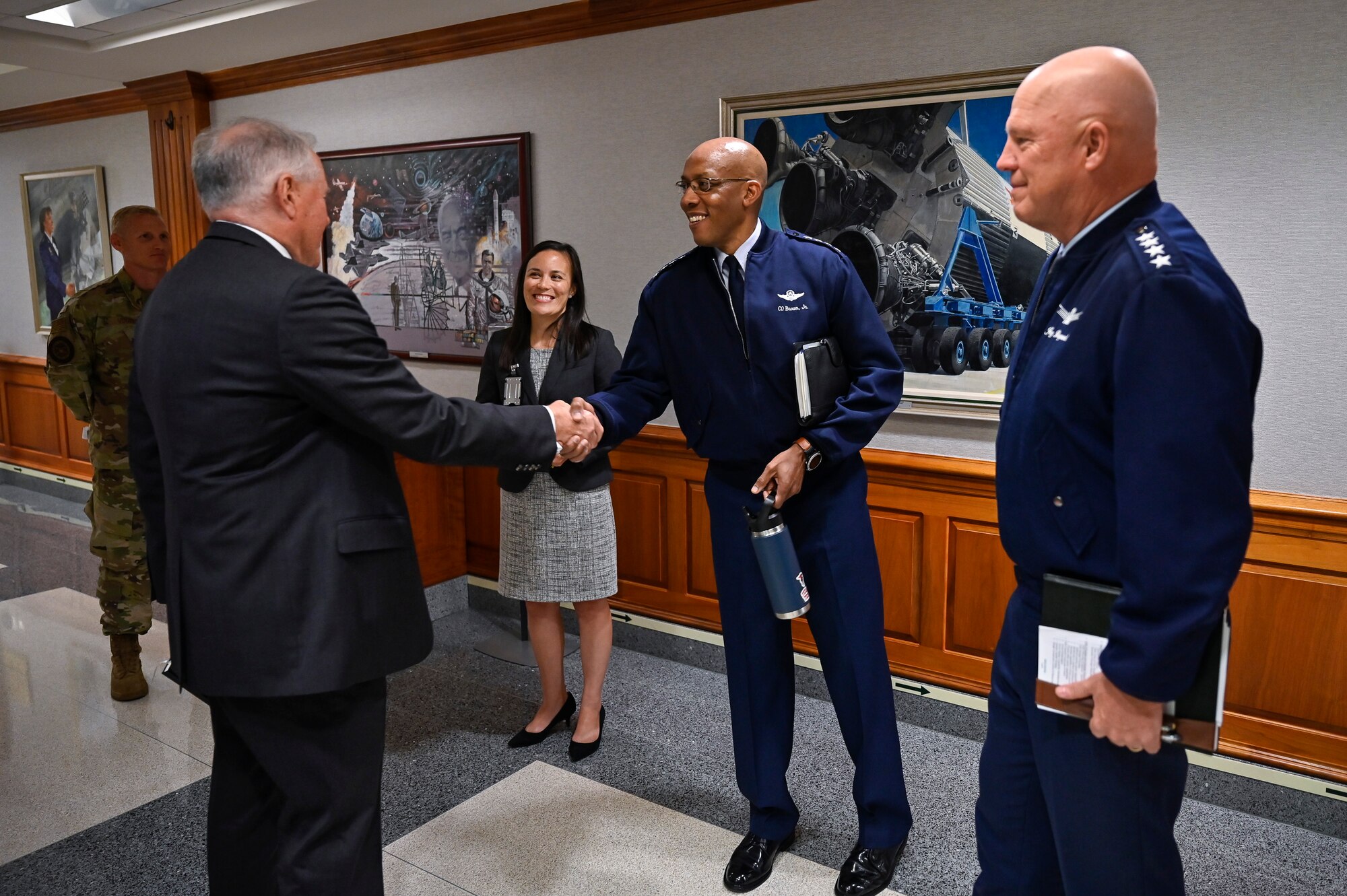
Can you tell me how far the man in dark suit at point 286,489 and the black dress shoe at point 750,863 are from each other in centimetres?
96

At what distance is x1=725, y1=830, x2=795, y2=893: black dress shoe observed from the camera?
240 cm

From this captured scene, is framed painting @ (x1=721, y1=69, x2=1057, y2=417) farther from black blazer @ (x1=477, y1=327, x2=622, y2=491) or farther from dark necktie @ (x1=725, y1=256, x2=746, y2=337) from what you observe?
dark necktie @ (x1=725, y1=256, x2=746, y2=337)

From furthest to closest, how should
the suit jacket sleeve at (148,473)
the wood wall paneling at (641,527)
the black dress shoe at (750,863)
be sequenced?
1. the wood wall paneling at (641,527)
2. the black dress shoe at (750,863)
3. the suit jacket sleeve at (148,473)

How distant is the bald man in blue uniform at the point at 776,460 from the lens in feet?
7.48

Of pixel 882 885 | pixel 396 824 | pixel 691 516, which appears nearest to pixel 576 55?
pixel 691 516

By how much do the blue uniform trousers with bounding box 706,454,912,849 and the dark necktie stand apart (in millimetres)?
373

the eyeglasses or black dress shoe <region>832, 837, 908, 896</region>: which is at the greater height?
the eyeglasses

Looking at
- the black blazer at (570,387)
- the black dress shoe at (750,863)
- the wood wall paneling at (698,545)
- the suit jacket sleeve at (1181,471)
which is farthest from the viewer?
the wood wall paneling at (698,545)

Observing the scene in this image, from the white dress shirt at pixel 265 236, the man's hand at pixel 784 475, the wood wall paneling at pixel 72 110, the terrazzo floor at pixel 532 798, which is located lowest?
the terrazzo floor at pixel 532 798

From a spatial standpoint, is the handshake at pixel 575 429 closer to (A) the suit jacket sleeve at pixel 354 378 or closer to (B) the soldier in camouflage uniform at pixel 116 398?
(A) the suit jacket sleeve at pixel 354 378

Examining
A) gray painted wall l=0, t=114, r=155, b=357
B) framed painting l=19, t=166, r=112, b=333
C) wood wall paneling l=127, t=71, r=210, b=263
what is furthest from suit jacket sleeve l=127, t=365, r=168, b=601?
framed painting l=19, t=166, r=112, b=333

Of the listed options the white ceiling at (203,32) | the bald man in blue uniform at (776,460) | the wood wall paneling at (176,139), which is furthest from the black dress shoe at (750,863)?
the wood wall paneling at (176,139)

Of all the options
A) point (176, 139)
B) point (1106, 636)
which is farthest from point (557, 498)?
point (176, 139)

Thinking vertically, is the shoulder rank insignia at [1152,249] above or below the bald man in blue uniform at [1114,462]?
above
